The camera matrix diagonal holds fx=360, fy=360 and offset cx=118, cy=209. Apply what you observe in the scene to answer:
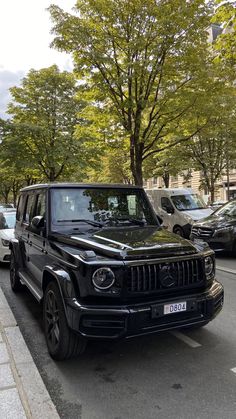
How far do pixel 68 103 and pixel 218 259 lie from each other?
46.8 ft

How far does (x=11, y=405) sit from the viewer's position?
291 cm

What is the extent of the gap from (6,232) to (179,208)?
7102mm

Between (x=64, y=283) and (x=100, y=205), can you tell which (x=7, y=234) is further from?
(x=64, y=283)

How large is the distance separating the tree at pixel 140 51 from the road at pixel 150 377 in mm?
10170

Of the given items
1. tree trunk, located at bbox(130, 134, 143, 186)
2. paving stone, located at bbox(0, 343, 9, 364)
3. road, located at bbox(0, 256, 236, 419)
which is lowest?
road, located at bbox(0, 256, 236, 419)

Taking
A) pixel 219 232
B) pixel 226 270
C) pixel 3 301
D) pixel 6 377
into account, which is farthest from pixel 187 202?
pixel 6 377

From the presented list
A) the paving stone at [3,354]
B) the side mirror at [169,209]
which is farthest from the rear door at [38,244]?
the side mirror at [169,209]

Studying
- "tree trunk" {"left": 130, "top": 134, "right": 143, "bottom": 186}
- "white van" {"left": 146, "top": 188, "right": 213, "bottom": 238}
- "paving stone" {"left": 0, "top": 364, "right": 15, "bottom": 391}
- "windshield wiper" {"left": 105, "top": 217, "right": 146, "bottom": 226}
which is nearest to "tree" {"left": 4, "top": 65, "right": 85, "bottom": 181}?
"tree trunk" {"left": 130, "top": 134, "right": 143, "bottom": 186}

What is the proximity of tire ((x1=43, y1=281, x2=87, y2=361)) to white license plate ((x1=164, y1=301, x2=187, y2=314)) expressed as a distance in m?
0.84

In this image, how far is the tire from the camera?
3.53 metres

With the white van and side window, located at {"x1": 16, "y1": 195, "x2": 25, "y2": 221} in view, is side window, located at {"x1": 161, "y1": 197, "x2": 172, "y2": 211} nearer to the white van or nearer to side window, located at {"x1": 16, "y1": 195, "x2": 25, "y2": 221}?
the white van

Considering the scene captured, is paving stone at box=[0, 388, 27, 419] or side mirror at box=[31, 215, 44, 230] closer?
paving stone at box=[0, 388, 27, 419]

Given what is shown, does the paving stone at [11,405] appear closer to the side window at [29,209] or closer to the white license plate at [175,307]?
the white license plate at [175,307]

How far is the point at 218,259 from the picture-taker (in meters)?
9.69
